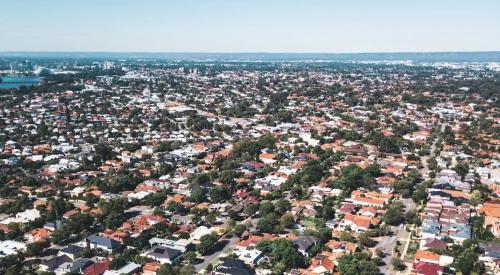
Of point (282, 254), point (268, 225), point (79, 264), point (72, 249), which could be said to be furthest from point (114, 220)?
point (282, 254)

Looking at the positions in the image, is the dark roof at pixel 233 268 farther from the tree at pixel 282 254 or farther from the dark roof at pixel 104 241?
the dark roof at pixel 104 241

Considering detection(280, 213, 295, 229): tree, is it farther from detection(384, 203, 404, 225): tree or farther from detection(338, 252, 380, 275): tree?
detection(338, 252, 380, 275): tree

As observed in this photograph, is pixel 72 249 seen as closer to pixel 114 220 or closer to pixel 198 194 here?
pixel 114 220

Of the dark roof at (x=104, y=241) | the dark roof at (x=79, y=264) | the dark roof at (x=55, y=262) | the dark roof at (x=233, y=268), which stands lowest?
the dark roof at (x=55, y=262)

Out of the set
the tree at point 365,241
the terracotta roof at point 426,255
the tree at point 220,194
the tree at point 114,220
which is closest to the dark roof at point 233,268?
the tree at point 365,241

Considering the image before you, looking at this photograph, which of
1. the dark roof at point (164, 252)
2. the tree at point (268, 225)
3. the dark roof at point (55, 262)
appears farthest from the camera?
the tree at point (268, 225)

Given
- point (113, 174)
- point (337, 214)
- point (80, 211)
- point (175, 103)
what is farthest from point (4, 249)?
point (175, 103)

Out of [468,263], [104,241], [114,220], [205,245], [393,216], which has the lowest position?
[104,241]
